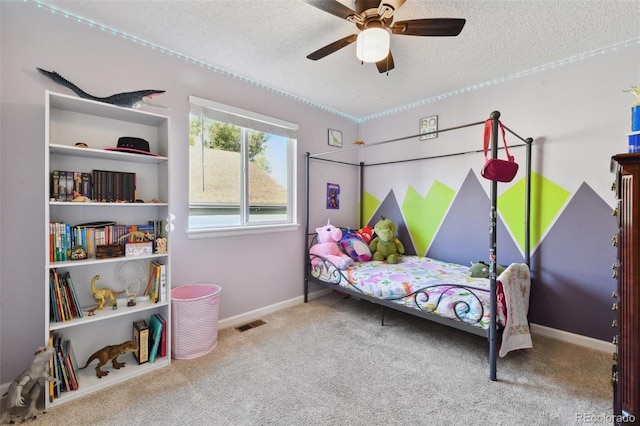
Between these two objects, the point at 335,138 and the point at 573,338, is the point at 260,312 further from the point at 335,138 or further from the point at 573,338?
the point at 573,338

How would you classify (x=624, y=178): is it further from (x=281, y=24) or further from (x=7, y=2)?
(x=7, y=2)

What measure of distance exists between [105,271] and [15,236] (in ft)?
1.76

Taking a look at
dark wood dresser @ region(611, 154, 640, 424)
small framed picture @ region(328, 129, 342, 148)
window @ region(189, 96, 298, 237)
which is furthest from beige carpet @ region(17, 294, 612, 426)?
small framed picture @ region(328, 129, 342, 148)

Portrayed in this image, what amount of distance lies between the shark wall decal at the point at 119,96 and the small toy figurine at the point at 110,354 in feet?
5.59

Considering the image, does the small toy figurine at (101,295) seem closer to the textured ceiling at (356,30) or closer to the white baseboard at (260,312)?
the white baseboard at (260,312)

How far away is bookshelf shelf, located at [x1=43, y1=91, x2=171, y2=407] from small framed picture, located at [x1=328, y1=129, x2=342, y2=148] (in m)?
2.13

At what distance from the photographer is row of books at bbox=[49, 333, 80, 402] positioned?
1656 mm

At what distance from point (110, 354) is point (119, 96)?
179 centimetres

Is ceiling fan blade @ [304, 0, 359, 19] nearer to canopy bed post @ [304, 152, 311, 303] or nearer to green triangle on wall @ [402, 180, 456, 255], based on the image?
canopy bed post @ [304, 152, 311, 303]

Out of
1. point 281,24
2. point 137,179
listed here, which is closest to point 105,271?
point 137,179

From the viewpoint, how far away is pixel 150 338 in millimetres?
2090

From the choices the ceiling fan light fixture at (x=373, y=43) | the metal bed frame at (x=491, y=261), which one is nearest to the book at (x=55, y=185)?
the ceiling fan light fixture at (x=373, y=43)

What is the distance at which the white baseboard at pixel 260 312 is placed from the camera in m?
2.72

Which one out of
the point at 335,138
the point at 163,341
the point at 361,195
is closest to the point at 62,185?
the point at 163,341
